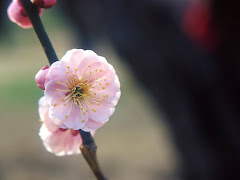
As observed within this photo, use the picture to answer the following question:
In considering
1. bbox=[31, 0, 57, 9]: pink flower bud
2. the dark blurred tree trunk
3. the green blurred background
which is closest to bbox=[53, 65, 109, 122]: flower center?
bbox=[31, 0, 57, 9]: pink flower bud

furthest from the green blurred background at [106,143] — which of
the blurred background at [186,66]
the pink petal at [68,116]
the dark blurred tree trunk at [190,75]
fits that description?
the pink petal at [68,116]

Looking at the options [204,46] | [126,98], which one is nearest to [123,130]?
[126,98]

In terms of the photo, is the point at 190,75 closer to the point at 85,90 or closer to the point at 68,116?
the point at 85,90

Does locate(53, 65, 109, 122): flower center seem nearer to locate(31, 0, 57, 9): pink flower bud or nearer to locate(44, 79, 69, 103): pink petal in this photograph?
locate(44, 79, 69, 103): pink petal

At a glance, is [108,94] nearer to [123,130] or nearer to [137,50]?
[137,50]

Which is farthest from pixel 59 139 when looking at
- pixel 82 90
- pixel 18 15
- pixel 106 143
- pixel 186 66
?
pixel 106 143
